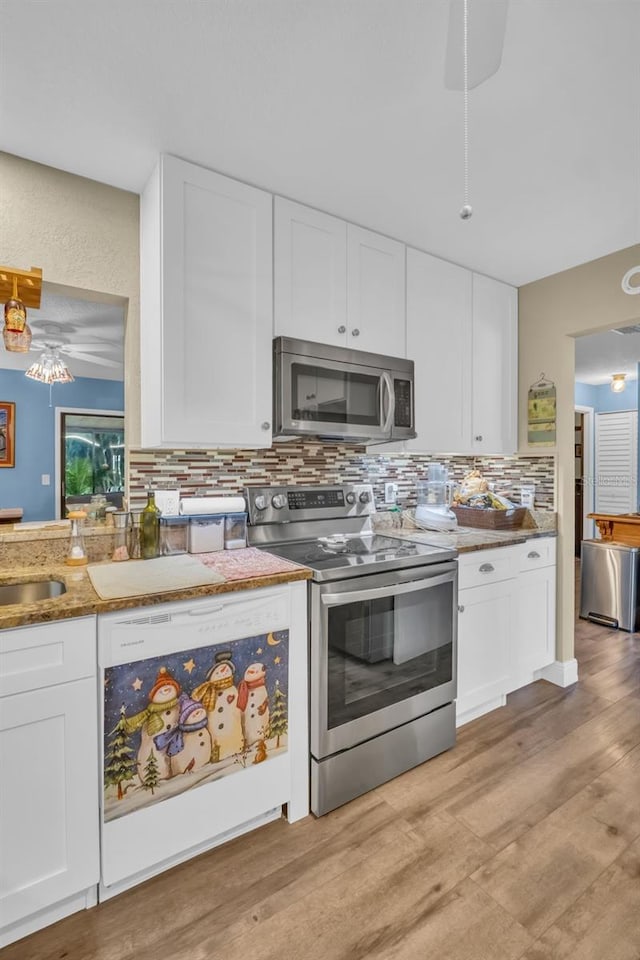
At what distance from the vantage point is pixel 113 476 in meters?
5.44

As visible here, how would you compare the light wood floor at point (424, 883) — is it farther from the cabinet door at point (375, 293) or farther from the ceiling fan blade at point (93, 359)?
the ceiling fan blade at point (93, 359)

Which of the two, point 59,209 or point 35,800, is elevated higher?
point 59,209

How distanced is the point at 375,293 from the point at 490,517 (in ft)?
4.69

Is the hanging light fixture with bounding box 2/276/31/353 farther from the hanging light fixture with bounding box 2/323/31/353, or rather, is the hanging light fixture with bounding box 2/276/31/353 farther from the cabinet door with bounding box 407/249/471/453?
the cabinet door with bounding box 407/249/471/453

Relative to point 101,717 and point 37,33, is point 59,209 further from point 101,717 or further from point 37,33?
point 101,717

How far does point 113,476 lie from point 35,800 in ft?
15.0

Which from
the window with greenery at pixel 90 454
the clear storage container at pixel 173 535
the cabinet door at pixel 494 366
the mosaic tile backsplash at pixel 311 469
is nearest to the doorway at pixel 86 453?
the window with greenery at pixel 90 454

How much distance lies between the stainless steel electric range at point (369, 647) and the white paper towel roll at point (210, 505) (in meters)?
0.15

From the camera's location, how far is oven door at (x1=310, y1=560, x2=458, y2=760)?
173 centimetres

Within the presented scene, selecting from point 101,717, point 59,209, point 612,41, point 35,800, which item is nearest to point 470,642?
point 101,717

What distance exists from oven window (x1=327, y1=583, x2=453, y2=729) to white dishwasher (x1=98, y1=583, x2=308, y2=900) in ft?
0.44

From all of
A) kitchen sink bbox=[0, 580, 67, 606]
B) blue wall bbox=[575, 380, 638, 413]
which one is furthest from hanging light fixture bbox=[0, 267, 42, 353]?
blue wall bbox=[575, 380, 638, 413]

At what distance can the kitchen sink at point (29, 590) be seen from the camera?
1.64 metres

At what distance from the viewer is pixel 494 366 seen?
288 cm
